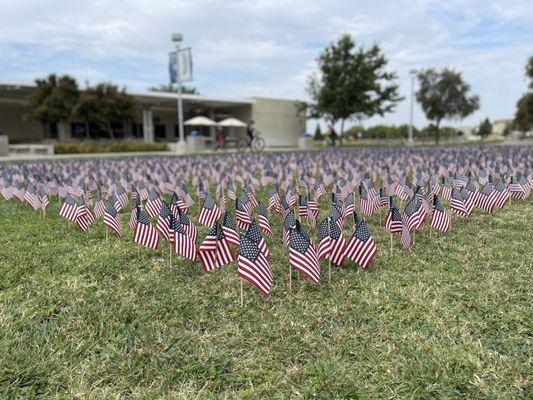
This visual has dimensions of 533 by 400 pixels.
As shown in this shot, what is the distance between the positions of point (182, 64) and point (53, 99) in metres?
10.8

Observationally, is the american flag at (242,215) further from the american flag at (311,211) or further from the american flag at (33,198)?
the american flag at (33,198)

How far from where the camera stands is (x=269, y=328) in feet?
10.1

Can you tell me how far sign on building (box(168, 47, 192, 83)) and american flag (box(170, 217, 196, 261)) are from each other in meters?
22.5

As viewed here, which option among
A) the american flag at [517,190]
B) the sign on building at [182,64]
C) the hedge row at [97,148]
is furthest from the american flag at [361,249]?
the hedge row at [97,148]

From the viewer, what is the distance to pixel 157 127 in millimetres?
50625

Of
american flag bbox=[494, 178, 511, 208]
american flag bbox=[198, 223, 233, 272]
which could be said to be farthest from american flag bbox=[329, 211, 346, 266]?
american flag bbox=[494, 178, 511, 208]

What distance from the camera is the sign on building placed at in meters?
25.2

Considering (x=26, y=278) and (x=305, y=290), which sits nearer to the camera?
(x=305, y=290)

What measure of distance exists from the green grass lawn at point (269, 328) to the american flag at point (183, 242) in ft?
0.71

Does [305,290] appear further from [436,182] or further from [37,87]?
[37,87]

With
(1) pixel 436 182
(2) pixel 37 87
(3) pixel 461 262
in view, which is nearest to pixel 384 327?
A: (3) pixel 461 262

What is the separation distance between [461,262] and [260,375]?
2.59 m

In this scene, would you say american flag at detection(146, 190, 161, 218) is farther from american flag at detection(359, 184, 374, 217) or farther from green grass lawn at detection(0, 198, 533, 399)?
american flag at detection(359, 184, 374, 217)

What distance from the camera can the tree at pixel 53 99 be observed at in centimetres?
3028
